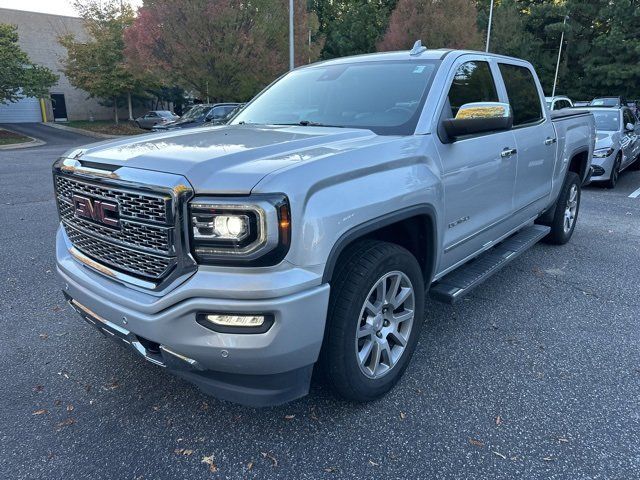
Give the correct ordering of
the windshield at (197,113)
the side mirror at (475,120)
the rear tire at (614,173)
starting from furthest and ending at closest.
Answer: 1. the windshield at (197,113)
2. the rear tire at (614,173)
3. the side mirror at (475,120)

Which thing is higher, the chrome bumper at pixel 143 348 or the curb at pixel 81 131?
the chrome bumper at pixel 143 348

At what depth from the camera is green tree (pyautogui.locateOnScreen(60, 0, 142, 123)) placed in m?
28.6

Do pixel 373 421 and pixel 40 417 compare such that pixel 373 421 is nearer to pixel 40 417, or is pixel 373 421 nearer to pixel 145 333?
pixel 145 333

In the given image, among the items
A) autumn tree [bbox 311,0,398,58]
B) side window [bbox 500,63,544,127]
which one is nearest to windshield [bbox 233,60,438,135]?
side window [bbox 500,63,544,127]

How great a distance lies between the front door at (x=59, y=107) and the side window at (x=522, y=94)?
4191 cm

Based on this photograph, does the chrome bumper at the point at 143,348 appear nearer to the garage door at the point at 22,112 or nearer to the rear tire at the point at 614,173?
the rear tire at the point at 614,173

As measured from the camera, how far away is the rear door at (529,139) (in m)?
4.14

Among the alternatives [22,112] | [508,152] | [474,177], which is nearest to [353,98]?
[474,177]

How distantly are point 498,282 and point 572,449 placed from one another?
2389mm

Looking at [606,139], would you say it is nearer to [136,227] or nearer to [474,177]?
[474,177]

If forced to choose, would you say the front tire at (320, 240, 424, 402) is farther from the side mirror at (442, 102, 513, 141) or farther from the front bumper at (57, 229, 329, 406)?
the side mirror at (442, 102, 513, 141)

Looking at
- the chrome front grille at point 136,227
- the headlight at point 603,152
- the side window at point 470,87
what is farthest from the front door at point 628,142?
the chrome front grille at point 136,227

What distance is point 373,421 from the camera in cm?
262

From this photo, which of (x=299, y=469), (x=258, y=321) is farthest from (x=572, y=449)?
(x=258, y=321)
